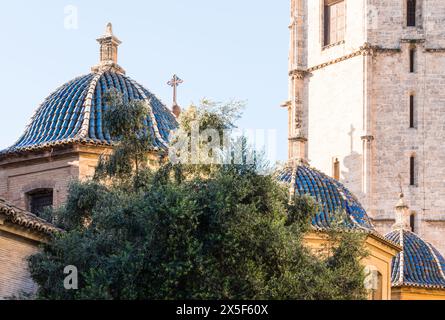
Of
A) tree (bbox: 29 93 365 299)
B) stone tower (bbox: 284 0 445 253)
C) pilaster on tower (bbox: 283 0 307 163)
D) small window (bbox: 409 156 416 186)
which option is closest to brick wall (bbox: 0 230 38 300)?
tree (bbox: 29 93 365 299)

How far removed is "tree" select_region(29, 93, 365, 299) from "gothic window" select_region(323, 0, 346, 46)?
39.5 metres

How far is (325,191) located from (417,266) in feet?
35.9

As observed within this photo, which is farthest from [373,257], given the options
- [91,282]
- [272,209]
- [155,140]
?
[91,282]

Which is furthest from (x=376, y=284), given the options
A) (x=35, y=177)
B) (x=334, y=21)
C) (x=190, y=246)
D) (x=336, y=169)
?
(x=334, y=21)

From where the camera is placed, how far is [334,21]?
235 feet

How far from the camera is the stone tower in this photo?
6719 cm

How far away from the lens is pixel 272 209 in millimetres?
30922

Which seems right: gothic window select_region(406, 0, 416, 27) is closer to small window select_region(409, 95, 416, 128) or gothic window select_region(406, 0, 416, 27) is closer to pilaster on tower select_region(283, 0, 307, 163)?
small window select_region(409, 95, 416, 128)

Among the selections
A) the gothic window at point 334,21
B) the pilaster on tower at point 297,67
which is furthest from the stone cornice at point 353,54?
the gothic window at point 334,21

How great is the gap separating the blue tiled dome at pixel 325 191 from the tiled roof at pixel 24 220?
37.1 ft

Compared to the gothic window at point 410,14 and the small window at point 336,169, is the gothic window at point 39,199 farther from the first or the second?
the gothic window at point 410,14

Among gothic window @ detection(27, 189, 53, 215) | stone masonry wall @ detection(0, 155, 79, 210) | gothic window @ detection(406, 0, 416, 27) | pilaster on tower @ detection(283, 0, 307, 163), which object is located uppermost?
gothic window @ detection(406, 0, 416, 27)
